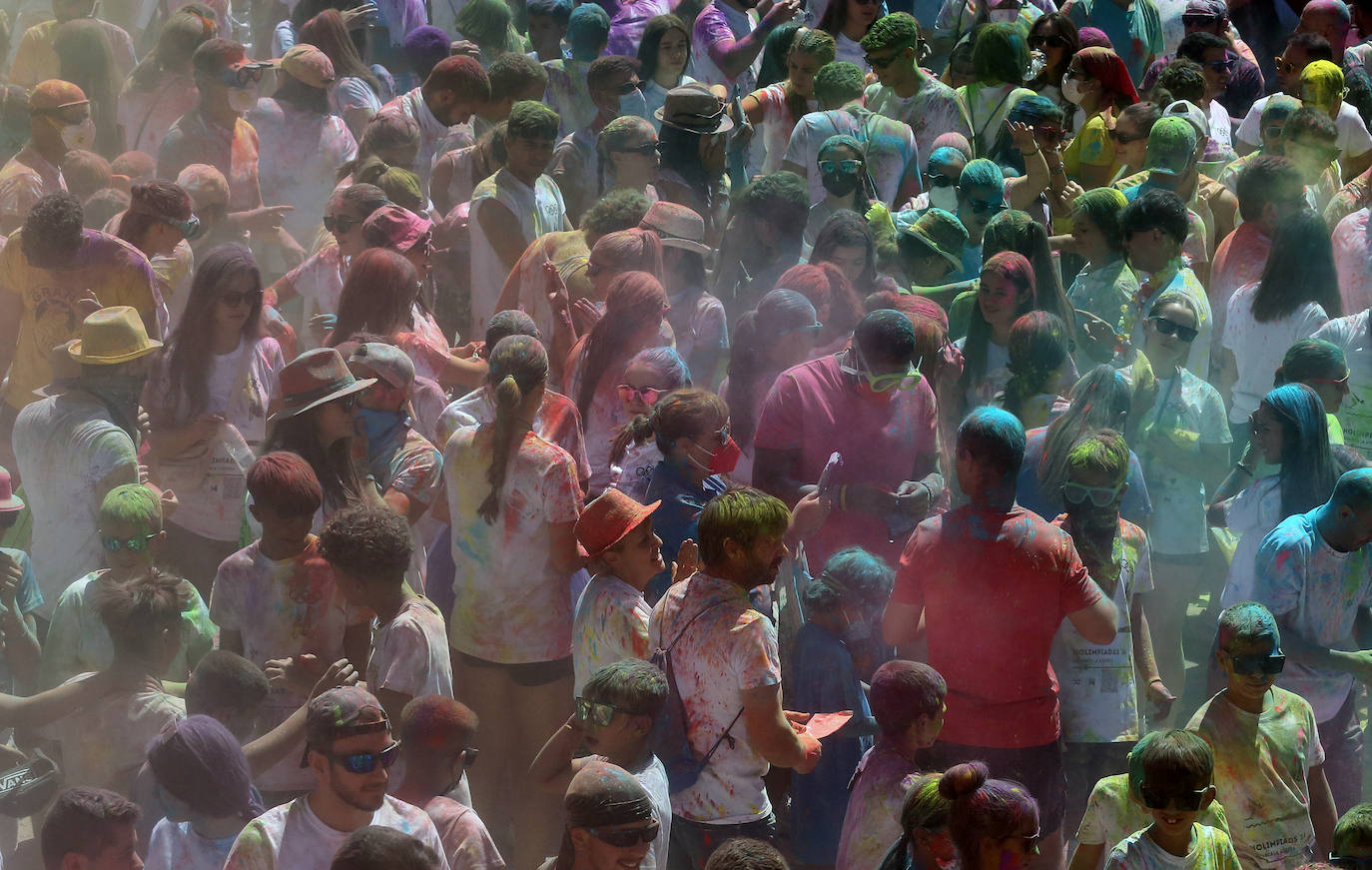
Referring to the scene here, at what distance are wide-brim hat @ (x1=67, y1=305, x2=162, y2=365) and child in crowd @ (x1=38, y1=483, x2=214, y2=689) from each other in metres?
0.74

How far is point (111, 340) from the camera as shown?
5.74 meters

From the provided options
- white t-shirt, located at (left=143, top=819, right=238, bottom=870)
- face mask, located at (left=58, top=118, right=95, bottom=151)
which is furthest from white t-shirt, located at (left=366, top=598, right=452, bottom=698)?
face mask, located at (left=58, top=118, right=95, bottom=151)

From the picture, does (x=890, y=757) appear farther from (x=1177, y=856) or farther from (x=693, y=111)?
(x=693, y=111)

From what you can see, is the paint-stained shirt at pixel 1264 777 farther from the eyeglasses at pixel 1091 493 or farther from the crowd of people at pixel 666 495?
the eyeglasses at pixel 1091 493

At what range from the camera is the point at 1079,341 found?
691cm

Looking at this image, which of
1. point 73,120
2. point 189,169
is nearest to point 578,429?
point 189,169

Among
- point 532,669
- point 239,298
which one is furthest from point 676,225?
point 532,669

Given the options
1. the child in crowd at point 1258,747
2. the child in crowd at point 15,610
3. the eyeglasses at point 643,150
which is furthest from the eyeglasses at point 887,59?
the child in crowd at point 15,610

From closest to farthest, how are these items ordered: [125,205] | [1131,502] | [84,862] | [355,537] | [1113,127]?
1. [84,862]
2. [355,537]
3. [1131,502]
4. [125,205]
5. [1113,127]

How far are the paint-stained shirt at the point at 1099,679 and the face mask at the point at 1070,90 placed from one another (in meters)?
5.09

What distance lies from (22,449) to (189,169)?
2391 millimetres

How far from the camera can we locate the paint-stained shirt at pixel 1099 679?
5133mm

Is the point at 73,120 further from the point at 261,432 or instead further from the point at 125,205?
the point at 261,432

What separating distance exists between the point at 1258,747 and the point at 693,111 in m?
4.40
